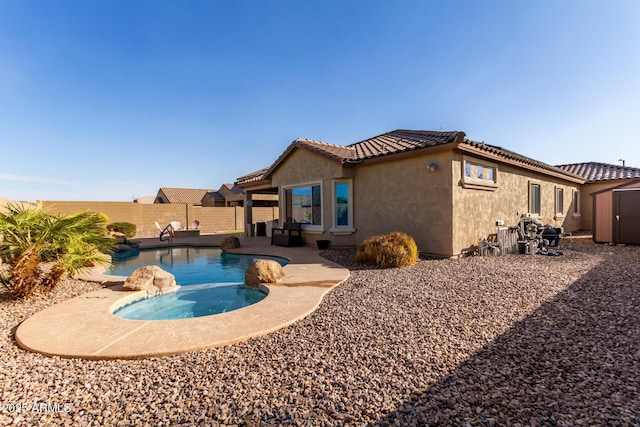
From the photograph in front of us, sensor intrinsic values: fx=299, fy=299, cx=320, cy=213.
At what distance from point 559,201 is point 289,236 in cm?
1697

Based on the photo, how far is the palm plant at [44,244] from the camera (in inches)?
235

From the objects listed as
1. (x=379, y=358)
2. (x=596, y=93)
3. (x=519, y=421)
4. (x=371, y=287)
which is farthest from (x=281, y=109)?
(x=519, y=421)

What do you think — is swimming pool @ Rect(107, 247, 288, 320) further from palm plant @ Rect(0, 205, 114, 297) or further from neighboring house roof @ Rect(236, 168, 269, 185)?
neighboring house roof @ Rect(236, 168, 269, 185)

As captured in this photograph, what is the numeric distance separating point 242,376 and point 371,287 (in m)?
4.20

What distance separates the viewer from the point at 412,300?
5.88 meters

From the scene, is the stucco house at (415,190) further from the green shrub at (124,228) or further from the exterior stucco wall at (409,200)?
the green shrub at (124,228)

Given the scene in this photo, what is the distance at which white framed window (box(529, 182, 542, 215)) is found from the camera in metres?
15.1

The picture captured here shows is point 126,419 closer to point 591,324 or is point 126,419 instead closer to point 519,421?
point 519,421

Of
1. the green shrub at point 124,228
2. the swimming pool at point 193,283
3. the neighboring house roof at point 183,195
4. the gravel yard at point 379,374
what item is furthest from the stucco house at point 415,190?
the neighboring house roof at point 183,195

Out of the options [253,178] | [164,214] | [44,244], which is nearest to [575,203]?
[253,178]

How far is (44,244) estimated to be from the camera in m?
6.48

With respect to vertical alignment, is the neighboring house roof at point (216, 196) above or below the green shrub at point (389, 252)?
above

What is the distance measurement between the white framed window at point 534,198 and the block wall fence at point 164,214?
22.1m

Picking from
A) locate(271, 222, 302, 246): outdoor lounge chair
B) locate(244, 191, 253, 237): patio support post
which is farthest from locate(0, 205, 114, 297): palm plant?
locate(244, 191, 253, 237): patio support post
